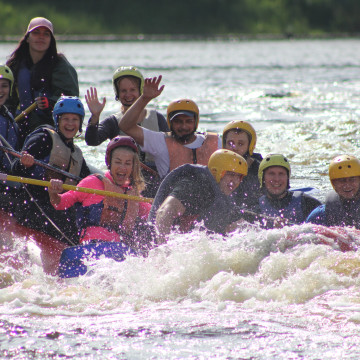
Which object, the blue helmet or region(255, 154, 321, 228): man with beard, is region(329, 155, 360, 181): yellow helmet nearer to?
region(255, 154, 321, 228): man with beard

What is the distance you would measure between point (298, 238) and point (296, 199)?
0.65 metres

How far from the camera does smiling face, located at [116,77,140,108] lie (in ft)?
21.2

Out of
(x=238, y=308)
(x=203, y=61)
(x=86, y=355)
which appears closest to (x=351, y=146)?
(x=238, y=308)

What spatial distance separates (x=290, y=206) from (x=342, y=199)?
0.38 m

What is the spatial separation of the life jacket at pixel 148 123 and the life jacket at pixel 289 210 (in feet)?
4.04

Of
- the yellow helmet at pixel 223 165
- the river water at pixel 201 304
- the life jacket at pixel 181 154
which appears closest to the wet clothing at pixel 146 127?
the life jacket at pixel 181 154

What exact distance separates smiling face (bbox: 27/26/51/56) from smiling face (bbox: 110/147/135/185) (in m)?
1.75

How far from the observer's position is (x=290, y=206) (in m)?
5.62

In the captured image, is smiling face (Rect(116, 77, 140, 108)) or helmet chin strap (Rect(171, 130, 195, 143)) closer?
helmet chin strap (Rect(171, 130, 195, 143))

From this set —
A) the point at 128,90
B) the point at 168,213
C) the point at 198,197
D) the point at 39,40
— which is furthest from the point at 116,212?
the point at 39,40

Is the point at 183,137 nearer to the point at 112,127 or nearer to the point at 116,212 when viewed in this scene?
the point at 112,127

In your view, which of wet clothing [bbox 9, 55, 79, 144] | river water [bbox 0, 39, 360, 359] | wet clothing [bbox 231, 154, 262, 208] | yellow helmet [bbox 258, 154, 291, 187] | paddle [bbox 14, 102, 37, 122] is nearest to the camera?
river water [bbox 0, 39, 360, 359]

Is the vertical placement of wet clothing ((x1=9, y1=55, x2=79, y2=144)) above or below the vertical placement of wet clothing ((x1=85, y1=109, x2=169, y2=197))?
above

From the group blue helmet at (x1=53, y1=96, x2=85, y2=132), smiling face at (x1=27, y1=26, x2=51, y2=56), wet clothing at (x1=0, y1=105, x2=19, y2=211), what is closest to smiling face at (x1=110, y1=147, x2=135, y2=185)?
blue helmet at (x1=53, y1=96, x2=85, y2=132)
